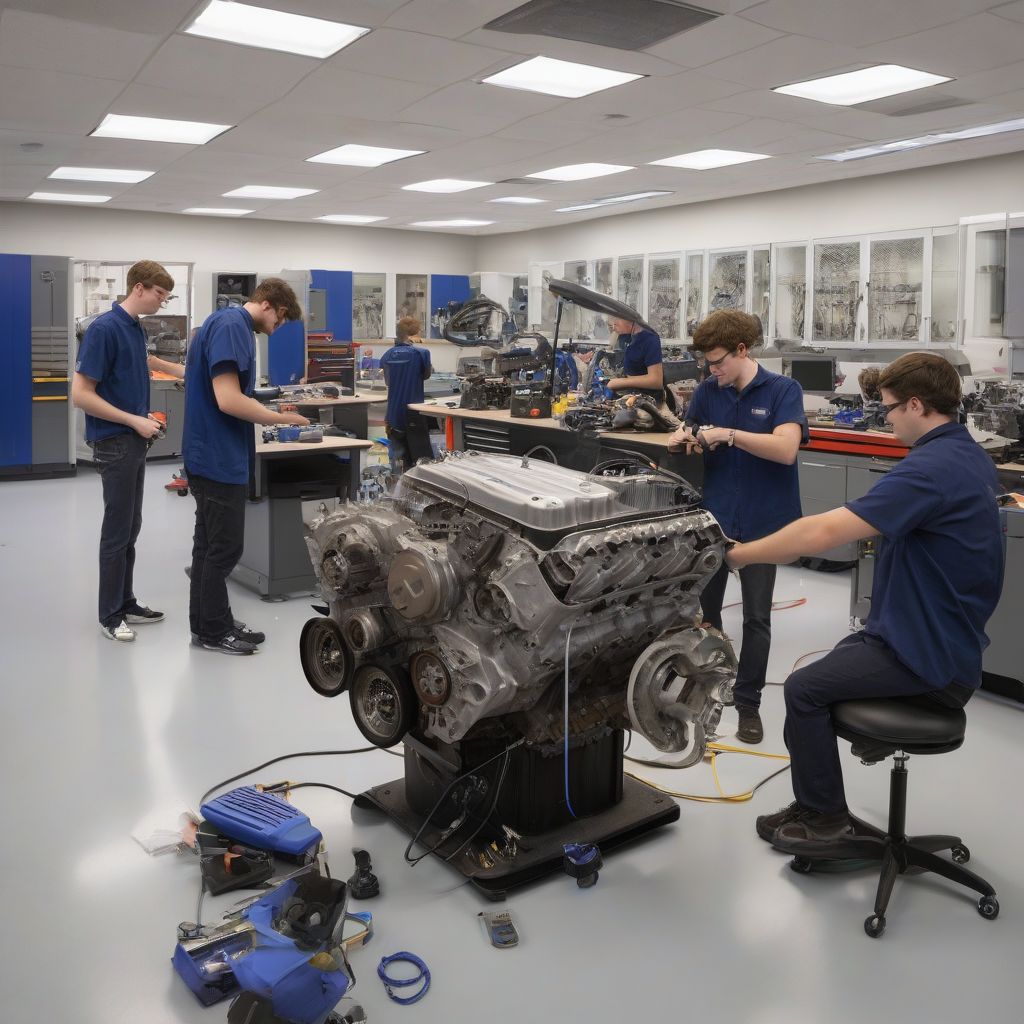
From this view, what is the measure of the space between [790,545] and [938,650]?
39 centimetres

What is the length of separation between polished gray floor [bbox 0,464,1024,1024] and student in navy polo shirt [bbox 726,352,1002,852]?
0.38 m

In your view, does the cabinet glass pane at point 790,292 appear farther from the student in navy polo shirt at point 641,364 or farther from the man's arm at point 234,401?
the man's arm at point 234,401

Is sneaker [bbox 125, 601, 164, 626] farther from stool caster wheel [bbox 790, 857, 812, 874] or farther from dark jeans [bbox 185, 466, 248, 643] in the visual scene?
stool caster wheel [bbox 790, 857, 812, 874]

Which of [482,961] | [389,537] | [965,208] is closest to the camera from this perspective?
[482,961]

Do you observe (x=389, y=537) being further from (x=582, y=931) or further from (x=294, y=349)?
(x=294, y=349)

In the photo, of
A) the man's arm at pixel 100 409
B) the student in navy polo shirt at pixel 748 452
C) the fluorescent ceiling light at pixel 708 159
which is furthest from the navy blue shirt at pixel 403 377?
the student in navy polo shirt at pixel 748 452

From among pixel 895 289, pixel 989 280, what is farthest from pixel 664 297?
pixel 989 280

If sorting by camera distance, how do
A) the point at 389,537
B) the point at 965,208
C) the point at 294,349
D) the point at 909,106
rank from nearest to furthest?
the point at 389,537 < the point at 909,106 < the point at 965,208 < the point at 294,349

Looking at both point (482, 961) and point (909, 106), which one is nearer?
point (482, 961)

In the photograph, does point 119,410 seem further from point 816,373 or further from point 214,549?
point 816,373

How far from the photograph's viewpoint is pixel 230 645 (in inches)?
159

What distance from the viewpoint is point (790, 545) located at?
7.43ft

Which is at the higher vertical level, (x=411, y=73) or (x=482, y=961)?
(x=411, y=73)

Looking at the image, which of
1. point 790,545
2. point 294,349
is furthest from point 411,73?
point 294,349
